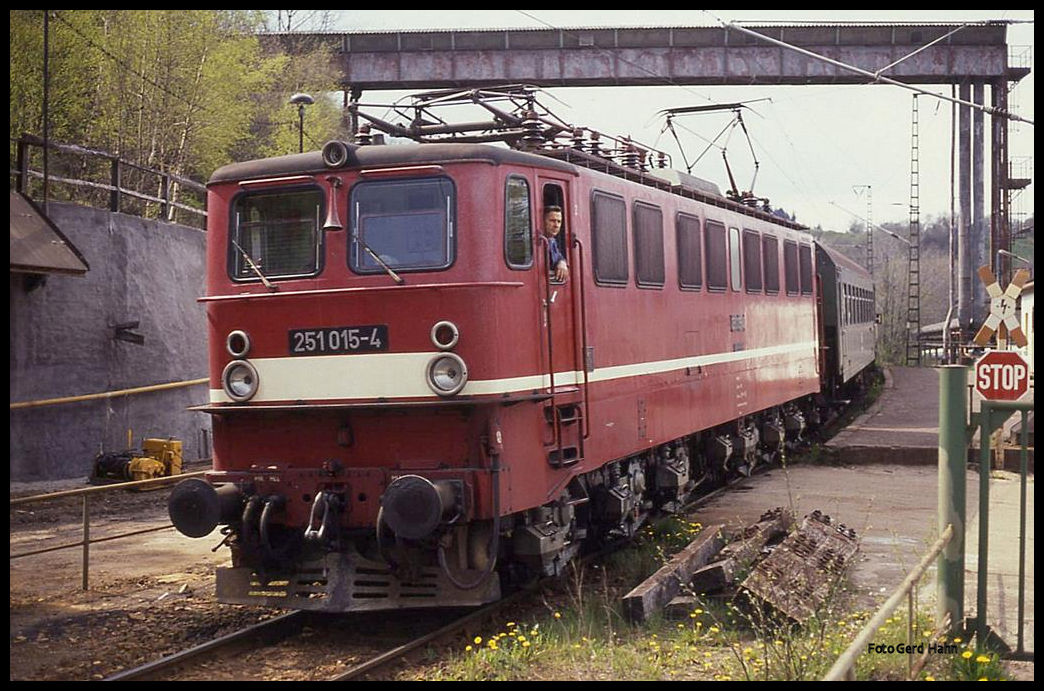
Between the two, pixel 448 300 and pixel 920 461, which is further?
pixel 920 461

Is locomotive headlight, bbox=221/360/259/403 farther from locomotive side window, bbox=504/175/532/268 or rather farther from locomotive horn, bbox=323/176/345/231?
locomotive side window, bbox=504/175/532/268

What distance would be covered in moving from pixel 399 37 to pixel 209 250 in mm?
22552

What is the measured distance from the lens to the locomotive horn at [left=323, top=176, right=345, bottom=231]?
8734mm

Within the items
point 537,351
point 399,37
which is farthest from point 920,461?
point 399,37

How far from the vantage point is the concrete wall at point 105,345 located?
16.6 meters

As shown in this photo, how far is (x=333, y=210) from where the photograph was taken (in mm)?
8852

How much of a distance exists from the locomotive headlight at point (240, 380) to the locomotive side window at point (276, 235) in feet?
2.27

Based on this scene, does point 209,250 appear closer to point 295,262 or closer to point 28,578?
point 295,262

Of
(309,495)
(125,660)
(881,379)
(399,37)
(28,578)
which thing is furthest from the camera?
(881,379)

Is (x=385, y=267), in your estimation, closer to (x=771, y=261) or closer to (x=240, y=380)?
(x=240, y=380)

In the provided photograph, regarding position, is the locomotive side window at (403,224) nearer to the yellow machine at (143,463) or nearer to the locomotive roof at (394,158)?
the locomotive roof at (394,158)

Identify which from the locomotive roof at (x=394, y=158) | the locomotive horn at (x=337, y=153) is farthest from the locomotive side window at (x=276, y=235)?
the locomotive horn at (x=337, y=153)

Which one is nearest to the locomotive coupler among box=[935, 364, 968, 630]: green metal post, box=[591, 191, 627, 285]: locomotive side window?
box=[591, 191, 627, 285]: locomotive side window

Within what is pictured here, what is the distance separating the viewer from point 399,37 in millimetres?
30766
